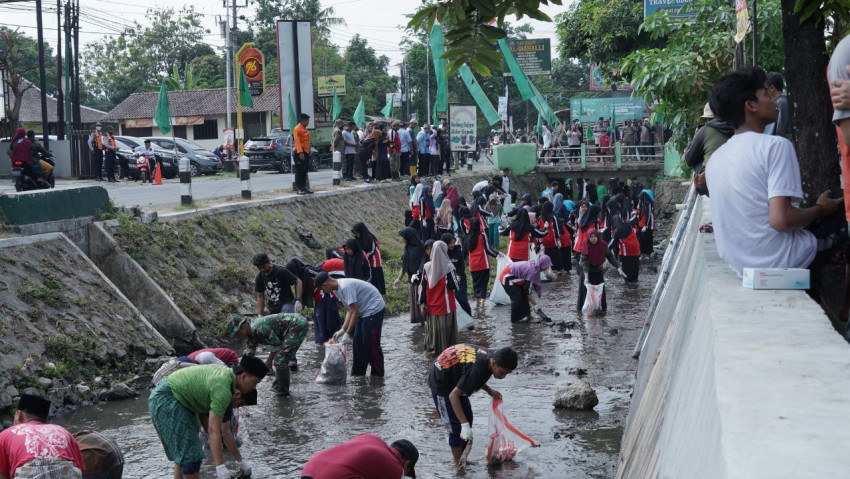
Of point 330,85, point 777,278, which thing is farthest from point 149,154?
point 330,85

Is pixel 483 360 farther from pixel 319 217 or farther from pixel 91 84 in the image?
pixel 91 84

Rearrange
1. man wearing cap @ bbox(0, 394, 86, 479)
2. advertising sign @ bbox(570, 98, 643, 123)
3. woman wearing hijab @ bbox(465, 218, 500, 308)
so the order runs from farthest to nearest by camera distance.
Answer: advertising sign @ bbox(570, 98, 643, 123), woman wearing hijab @ bbox(465, 218, 500, 308), man wearing cap @ bbox(0, 394, 86, 479)

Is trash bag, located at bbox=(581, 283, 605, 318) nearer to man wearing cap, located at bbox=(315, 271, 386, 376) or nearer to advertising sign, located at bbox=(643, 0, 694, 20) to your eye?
advertising sign, located at bbox=(643, 0, 694, 20)

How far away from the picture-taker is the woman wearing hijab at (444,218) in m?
18.9

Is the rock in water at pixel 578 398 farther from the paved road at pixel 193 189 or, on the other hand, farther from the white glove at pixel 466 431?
the paved road at pixel 193 189

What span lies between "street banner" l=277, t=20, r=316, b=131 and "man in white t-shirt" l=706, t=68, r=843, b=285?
18.5 m

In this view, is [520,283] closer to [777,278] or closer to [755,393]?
[777,278]

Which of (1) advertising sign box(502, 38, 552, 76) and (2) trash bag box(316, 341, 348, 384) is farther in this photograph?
(1) advertising sign box(502, 38, 552, 76)

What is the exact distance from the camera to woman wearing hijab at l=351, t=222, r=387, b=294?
13141 mm

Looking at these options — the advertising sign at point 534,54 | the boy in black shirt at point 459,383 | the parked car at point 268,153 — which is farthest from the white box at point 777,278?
the advertising sign at point 534,54

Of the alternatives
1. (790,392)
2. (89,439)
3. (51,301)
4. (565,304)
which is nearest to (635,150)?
(565,304)

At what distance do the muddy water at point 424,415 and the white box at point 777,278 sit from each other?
4.29 metres

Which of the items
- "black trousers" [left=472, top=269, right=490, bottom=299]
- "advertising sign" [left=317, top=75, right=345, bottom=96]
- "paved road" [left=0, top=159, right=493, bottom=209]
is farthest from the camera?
"advertising sign" [left=317, top=75, right=345, bottom=96]

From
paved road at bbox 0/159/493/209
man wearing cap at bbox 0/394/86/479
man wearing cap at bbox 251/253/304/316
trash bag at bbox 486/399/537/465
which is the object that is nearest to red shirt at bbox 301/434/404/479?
man wearing cap at bbox 0/394/86/479
